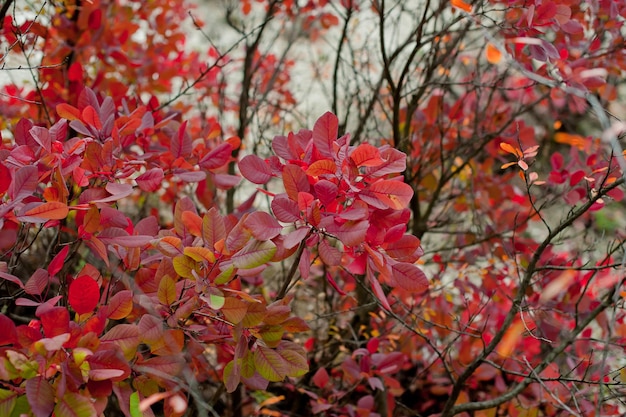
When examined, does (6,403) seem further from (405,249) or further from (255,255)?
(405,249)

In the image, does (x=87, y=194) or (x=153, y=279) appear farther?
(x=153, y=279)

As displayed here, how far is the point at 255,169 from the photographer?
4.44 ft

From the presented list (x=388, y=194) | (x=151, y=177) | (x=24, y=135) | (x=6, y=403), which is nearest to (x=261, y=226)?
(x=388, y=194)

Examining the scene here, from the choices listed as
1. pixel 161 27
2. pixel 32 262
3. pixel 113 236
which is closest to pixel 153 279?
pixel 113 236

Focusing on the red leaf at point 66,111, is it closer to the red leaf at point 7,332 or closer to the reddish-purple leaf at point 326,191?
the red leaf at point 7,332

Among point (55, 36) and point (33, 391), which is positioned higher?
point (55, 36)

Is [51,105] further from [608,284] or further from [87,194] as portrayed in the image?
[608,284]

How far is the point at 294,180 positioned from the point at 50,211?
20.7 inches

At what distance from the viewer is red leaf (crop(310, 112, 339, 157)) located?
1302 millimetres

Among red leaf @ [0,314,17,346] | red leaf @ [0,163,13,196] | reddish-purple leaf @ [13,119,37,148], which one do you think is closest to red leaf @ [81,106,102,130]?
reddish-purple leaf @ [13,119,37,148]

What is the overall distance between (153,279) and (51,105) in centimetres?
129

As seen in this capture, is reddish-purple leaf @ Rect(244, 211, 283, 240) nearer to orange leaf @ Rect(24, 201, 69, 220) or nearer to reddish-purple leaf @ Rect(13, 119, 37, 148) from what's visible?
orange leaf @ Rect(24, 201, 69, 220)

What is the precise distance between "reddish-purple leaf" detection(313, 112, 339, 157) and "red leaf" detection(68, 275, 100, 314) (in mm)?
579

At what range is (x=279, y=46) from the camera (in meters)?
5.99
